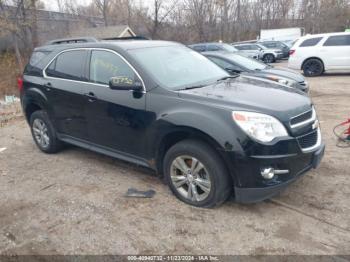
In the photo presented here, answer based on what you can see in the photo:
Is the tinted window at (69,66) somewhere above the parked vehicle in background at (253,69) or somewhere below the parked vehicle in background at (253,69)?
above

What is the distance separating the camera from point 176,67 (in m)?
4.04

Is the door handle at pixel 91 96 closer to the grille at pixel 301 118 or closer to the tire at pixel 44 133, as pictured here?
the tire at pixel 44 133

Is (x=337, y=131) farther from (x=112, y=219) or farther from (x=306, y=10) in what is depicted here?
(x=306, y=10)

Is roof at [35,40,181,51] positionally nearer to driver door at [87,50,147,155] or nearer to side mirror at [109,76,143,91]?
driver door at [87,50,147,155]

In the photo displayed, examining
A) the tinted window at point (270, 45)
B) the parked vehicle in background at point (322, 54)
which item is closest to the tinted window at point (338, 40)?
the parked vehicle in background at point (322, 54)

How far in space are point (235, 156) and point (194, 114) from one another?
23.2 inches

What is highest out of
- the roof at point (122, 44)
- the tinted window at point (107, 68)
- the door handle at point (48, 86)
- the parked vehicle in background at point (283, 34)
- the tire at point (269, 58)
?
the parked vehicle in background at point (283, 34)

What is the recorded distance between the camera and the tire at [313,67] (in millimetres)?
13055

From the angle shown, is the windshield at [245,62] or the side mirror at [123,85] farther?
the windshield at [245,62]

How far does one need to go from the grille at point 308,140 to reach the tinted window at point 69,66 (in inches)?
115

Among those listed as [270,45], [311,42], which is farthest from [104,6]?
[311,42]

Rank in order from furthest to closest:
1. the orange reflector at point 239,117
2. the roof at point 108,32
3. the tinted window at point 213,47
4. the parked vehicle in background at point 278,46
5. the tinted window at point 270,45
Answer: the roof at point 108,32, the tinted window at point 270,45, the parked vehicle in background at point 278,46, the tinted window at point 213,47, the orange reflector at point 239,117

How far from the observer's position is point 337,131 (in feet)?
19.0

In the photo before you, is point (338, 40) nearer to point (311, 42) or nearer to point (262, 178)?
point (311, 42)
